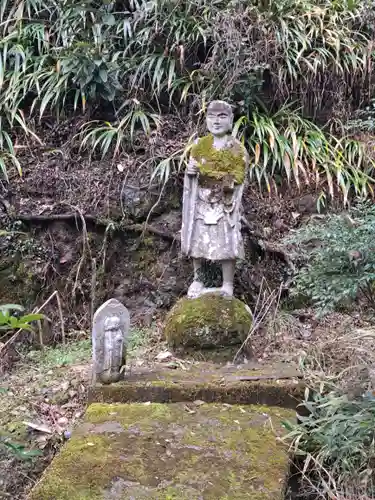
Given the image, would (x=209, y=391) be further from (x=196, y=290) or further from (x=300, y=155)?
(x=300, y=155)

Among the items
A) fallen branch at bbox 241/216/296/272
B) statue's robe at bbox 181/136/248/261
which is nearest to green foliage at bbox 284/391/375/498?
statue's robe at bbox 181/136/248/261

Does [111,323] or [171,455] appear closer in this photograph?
[171,455]

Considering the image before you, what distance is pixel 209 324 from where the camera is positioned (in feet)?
12.7

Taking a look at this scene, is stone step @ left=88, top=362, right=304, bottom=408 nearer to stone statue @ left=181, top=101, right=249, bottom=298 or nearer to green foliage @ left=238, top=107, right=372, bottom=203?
stone statue @ left=181, top=101, right=249, bottom=298

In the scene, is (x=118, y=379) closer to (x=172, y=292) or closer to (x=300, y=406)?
(x=300, y=406)

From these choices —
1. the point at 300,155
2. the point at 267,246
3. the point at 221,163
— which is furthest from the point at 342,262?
the point at 300,155

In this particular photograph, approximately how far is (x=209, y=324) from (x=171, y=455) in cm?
143

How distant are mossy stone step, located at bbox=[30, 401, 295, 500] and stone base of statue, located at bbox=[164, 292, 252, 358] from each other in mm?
788

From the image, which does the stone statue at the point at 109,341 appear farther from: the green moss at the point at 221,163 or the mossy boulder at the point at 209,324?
the green moss at the point at 221,163

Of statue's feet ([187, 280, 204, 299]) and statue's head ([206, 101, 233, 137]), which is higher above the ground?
statue's head ([206, 101, 233, 137])

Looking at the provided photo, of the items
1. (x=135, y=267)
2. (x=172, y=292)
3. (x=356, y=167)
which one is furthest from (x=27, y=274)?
(x=356, y=167)

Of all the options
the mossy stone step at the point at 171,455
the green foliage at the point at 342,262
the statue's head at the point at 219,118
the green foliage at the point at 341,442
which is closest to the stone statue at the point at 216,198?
the statue's head at the point at 219,118

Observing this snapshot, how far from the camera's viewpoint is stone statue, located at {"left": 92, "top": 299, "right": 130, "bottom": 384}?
328cm

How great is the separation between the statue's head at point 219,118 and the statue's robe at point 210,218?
176mm
